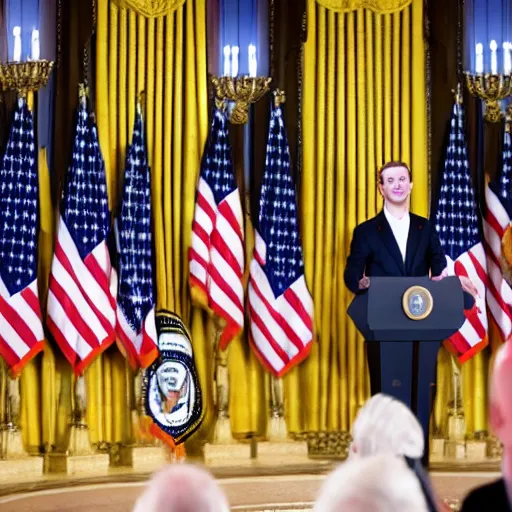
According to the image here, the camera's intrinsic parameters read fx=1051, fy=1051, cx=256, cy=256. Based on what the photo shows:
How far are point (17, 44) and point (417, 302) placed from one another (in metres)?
3.70

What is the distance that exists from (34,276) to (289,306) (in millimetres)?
2034

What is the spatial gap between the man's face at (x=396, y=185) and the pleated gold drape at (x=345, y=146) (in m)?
1.31

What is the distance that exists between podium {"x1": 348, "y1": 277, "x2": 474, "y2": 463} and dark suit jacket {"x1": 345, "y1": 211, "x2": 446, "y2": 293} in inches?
20.8

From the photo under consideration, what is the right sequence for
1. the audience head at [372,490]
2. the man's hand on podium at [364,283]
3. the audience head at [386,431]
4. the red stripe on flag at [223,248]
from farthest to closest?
the red stripe on flag at [223,248] → the man's hand on podium at [364,283] → the audience head at [386,431] → the audience head at [372,490]

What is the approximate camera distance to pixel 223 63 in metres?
8.42

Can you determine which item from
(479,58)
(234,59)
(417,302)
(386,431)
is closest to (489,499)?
(386,431)

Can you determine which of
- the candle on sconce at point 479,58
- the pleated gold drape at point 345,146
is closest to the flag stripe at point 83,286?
the pleated gold drape at point 345,146

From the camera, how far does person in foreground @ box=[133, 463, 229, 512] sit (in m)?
1.64

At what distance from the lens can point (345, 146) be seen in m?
8.65

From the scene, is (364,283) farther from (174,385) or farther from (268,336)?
(174,385)

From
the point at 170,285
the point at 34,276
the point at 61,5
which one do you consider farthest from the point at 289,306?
the point at 61,5

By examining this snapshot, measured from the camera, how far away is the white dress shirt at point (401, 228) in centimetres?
721

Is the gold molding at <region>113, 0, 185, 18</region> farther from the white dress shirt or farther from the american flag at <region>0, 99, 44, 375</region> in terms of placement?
the white dress shirt

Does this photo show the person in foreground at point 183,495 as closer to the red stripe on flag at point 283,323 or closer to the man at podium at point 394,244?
the man at podium at point 394,244
